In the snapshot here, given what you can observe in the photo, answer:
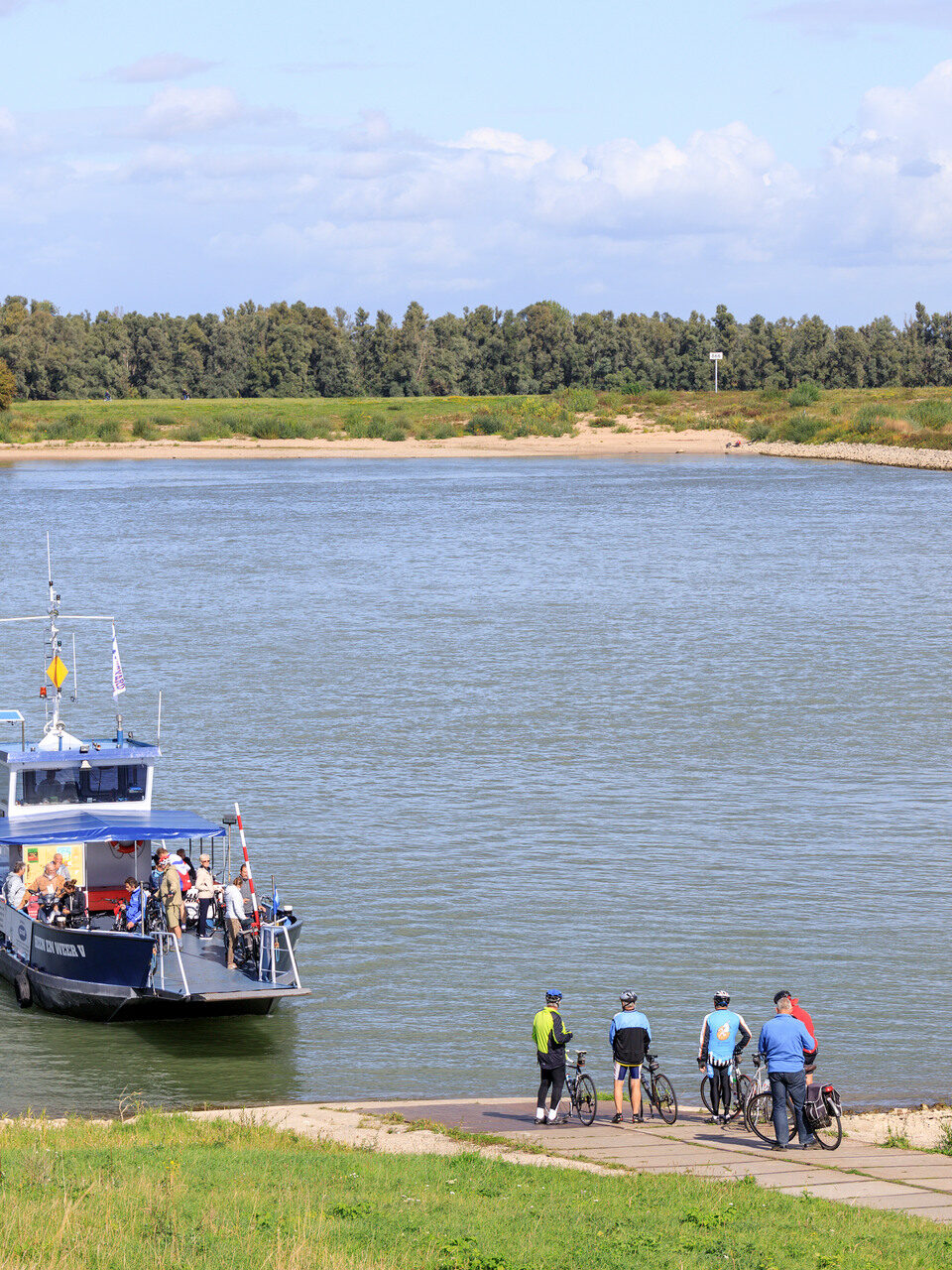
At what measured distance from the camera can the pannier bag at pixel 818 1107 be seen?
15.6 meters

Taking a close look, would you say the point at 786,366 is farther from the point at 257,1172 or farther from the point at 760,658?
the point at 257,1172

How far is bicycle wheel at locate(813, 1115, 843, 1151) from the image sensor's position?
15.8 m

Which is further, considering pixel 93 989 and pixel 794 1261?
pixel 93 989

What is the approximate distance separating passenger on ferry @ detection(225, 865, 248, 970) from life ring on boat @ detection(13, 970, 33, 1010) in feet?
10.4

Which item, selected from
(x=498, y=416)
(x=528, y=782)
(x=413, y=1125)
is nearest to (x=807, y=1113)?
(x=413, y=1125)

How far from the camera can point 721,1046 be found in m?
16.9

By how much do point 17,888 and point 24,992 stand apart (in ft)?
5.46

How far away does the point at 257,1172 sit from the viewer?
13.8 metres

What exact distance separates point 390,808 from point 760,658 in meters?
20.0

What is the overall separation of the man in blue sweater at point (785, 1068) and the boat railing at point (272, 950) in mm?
7951

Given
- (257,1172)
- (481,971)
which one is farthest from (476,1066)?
(257,1172)

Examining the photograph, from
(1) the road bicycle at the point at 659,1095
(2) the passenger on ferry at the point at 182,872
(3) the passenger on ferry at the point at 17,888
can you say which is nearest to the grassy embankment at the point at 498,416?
(2) the passenger on ferry at the point at 182,872

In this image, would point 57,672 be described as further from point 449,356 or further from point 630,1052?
point 449,356

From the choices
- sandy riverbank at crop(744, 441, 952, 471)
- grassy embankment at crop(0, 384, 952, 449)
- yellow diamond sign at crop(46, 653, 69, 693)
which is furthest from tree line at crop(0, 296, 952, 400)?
yellow diamond sign at crop(46, 653, 69, 693)
